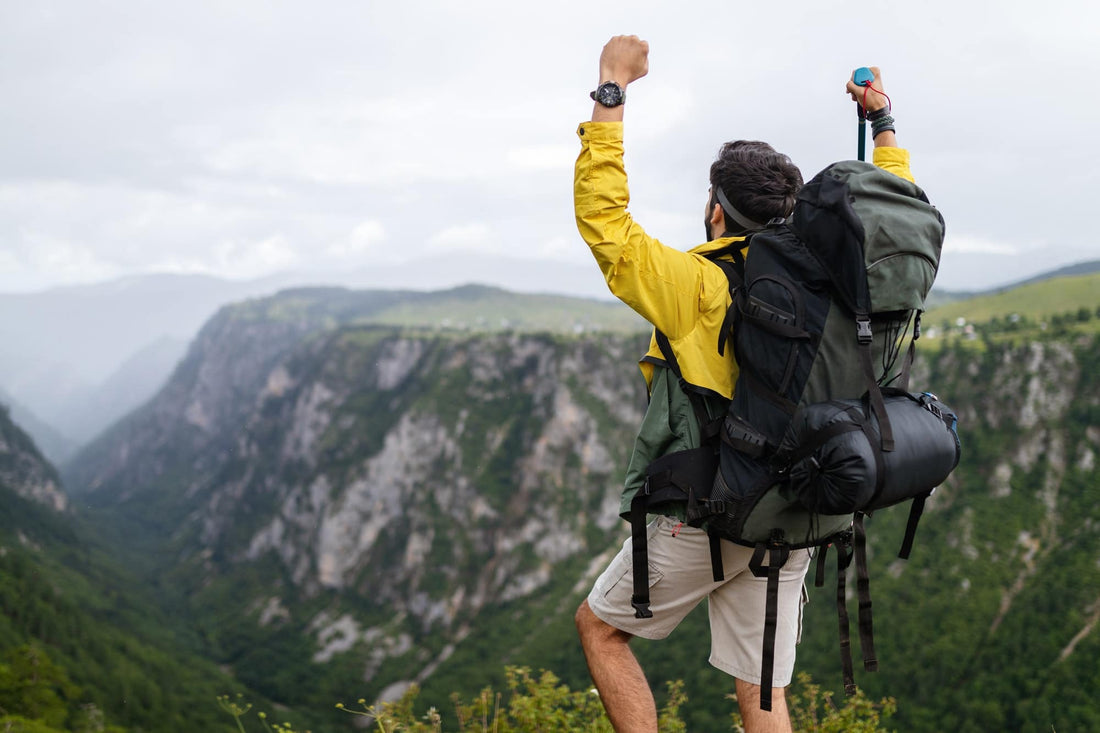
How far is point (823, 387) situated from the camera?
12.8 ft

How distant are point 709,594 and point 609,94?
9.86ft

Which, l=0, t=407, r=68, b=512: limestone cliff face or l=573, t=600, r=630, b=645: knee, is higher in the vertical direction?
l=573, t=600, r=630, b=645: knee

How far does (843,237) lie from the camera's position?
12.4 feet

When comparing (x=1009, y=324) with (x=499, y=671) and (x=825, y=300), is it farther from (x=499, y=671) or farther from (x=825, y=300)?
(x=825, y=300)

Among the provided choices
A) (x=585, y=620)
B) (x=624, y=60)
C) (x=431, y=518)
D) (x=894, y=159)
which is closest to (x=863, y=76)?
(x=894, y=159)

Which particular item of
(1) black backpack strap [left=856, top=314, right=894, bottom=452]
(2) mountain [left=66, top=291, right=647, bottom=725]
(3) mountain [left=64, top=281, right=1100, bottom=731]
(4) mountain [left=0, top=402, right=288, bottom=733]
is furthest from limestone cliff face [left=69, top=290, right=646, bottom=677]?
(1) black backpack strap [left=856, top=314, right=894, bottom=452]

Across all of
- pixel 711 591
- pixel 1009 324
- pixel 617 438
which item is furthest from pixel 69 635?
pixel 1009 324

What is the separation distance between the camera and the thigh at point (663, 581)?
4.33m

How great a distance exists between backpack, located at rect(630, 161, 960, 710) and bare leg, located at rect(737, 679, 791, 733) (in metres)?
0.38

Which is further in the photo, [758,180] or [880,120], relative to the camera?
[880,120]

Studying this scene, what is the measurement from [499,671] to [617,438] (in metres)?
51.7

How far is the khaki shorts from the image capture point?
4344mm

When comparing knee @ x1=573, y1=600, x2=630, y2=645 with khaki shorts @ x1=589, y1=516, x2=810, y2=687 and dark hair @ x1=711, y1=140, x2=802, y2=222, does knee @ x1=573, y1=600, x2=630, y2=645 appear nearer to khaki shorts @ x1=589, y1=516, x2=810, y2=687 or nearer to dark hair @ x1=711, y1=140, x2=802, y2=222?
khaki shorts @ x1=589, y1=516, x2=810, y2=687

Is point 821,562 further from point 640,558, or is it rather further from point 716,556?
point 640,558
